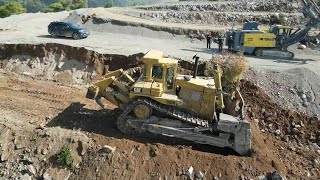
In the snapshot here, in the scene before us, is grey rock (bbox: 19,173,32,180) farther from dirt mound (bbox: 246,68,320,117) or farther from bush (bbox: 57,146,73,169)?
dirt mound (bbox: 246,68,320,117)

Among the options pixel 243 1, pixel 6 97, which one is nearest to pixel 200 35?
pixel 243 1

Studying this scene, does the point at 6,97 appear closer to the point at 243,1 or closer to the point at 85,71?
the point at 85,71

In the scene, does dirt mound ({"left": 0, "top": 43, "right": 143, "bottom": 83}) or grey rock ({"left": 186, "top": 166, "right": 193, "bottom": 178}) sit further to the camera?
dirt mound ({"left": 0, "top": 43, "right": 143, "bottom": 83})

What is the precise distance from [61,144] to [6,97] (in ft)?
18.3

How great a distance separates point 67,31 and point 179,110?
1598 cm

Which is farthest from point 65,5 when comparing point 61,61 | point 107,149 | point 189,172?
point 189,172

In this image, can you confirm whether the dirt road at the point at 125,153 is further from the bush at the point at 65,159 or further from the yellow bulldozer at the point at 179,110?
the yellow bulldozer at the point at 179,110

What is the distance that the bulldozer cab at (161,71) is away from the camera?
15.7 m

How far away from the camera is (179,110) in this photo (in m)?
16.1

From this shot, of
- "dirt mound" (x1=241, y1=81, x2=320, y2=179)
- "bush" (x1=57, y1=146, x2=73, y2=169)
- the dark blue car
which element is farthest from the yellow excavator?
"bush" (x1=57, y1=146, x2=73, y2=169)

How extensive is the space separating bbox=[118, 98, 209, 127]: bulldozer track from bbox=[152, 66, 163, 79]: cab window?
3.07ft

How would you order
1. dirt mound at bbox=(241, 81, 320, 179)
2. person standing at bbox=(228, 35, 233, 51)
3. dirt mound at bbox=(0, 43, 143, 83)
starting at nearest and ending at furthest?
dirt mound at bbox=(241, 81, 320, 179) < dirt mound at bbox=(0, 43, 143, 83) < person standing at bbox=(228, 35, 233, 51)

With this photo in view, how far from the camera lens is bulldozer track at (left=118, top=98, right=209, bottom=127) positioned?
1577cm

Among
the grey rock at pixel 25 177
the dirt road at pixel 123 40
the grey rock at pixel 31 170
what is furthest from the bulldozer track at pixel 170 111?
the dirt road at pixel 123 40
